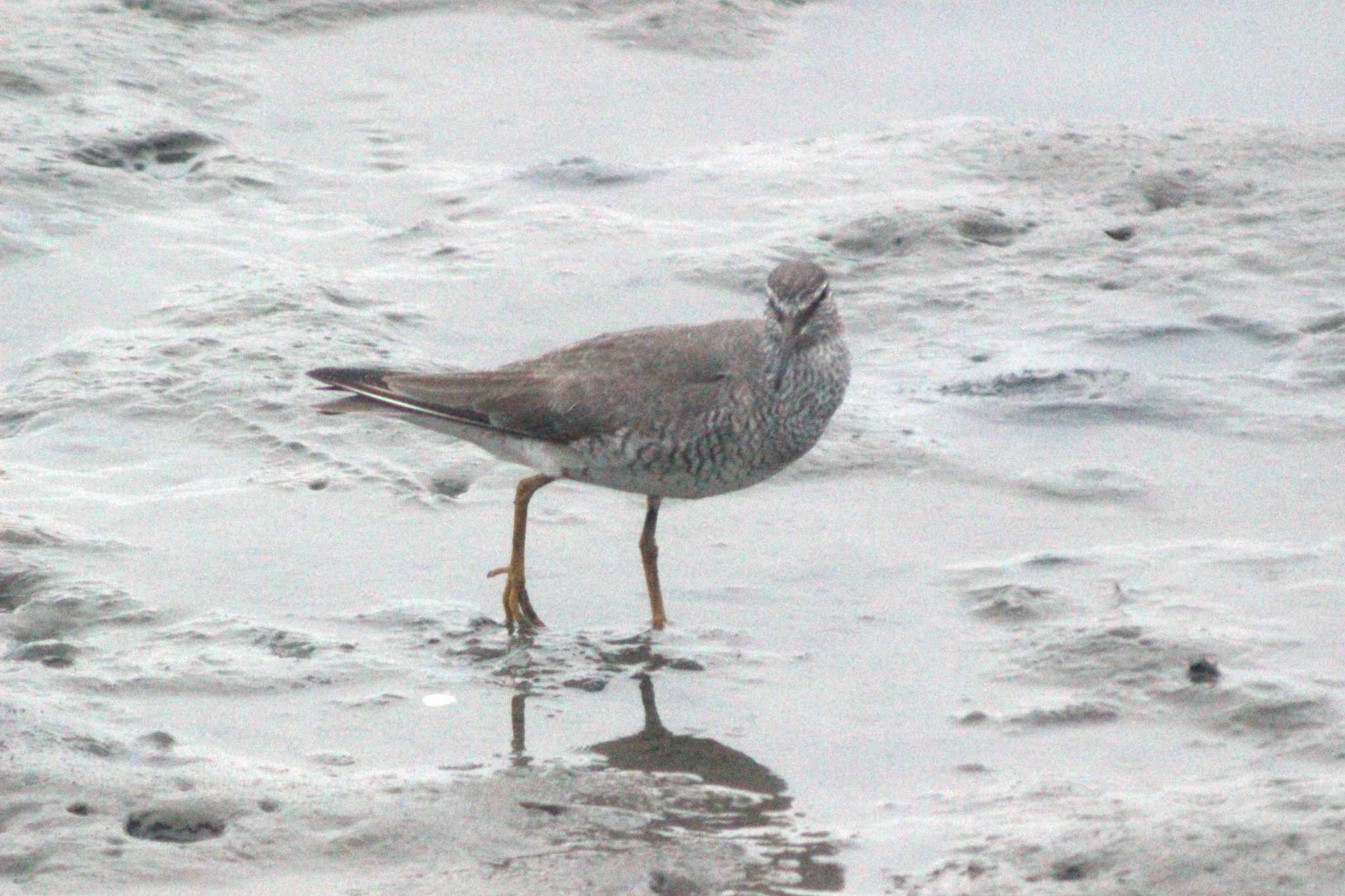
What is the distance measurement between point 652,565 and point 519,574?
55cm

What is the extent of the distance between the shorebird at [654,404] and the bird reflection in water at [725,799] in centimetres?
91

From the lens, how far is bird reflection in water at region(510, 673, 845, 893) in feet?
20.2

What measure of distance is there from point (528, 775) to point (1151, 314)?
5.68 metres

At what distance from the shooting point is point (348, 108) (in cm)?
1462

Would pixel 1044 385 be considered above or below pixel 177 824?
above

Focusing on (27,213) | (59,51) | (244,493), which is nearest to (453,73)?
(59,51)

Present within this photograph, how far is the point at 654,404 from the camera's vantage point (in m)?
7.95

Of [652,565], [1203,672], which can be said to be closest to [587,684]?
[652,565]

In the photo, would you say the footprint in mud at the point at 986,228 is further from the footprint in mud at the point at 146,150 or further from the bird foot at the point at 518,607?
the footprint in mud at the point at 146,150

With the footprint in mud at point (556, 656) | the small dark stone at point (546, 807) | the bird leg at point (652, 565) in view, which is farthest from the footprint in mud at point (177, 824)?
the bird leg at point (652, 565)

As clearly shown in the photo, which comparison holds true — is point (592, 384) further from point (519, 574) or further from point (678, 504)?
point (678, 504)

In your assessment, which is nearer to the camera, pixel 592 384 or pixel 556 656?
pixel 556 656

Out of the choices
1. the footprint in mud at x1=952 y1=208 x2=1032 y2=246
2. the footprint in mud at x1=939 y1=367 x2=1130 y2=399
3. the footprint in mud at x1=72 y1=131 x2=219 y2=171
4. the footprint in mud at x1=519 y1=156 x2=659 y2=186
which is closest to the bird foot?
the footprint in mud at x1=939 y1=367 x2=1130 y2=399

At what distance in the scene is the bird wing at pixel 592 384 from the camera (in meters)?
7.99
